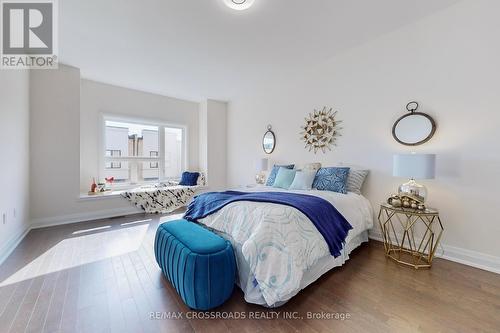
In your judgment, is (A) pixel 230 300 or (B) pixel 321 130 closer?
(A) pixel 230 300

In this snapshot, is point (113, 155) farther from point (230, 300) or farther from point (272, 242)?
point (272, 242)

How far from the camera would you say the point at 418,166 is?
2.16m

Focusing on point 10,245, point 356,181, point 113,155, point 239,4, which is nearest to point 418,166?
point 356,181

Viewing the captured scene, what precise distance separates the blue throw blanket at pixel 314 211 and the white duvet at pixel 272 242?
0.19 feet

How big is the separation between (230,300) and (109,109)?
4.37 metres

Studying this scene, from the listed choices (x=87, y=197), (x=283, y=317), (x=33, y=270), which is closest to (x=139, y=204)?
(x=87, y=197)

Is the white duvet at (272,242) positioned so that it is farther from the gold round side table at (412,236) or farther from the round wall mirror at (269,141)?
the round wall mirror at (269,141)

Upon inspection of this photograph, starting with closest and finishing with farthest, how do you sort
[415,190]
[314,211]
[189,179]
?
[314,211] → [415,190] → [189,179]

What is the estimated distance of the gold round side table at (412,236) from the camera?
2.20 metres

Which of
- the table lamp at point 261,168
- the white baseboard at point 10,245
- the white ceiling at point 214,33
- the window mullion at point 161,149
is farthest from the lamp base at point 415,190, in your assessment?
the window mullion at point 161,149

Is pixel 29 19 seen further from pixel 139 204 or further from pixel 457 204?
pixel 457 204

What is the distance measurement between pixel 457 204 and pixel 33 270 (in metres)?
4.35

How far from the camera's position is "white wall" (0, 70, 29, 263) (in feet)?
7.72

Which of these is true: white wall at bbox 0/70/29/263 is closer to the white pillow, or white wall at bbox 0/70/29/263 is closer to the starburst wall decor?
the white pillow
